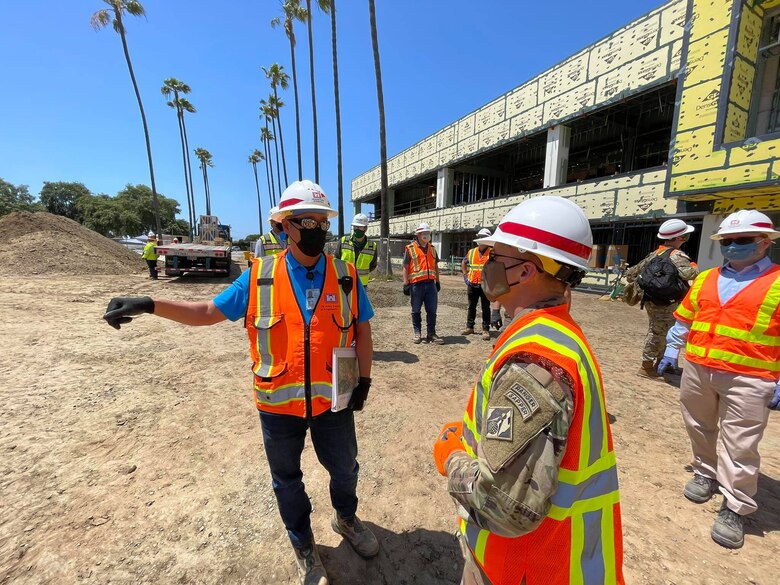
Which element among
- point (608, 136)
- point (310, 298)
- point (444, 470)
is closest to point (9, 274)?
point (310, 298)

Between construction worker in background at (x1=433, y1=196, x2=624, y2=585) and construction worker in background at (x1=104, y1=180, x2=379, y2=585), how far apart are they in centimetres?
88

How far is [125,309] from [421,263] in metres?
5.05

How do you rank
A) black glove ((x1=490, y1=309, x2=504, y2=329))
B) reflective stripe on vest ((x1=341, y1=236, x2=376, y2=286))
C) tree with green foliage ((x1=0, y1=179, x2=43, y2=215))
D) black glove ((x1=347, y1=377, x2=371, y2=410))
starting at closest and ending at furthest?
black glove ((x1=347, y1=377, x2=371, y2=410))
reflective stripe on vest ((x1=341, y1=236, x2=376, y2=286))
black glove ((x1=490, y1=309, x2=504, y2=329))
tree with green foliage ((x1=0, y1=179, x2=43, y2=215))

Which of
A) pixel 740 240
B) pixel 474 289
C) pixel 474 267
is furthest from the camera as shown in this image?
pixel 474 289

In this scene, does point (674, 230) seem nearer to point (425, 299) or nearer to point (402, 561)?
point (425, 299)

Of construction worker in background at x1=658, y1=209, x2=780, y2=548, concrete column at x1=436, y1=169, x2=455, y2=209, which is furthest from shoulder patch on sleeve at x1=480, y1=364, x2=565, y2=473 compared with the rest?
concrete column at x1=436, y1=169, x2=455, y2=209

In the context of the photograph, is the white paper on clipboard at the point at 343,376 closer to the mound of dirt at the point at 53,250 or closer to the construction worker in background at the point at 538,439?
the construction worker in background at the point at 538,439

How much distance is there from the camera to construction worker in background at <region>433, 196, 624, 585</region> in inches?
35.4

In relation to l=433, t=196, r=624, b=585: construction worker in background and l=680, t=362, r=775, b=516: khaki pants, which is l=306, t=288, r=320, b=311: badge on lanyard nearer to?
l=433, t=196, r=624, b=585: construction worker in background

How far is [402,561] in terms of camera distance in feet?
7.02

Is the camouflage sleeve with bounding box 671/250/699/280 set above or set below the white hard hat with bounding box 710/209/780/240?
below

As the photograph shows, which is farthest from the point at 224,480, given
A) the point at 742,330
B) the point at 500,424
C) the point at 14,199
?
the point at 14,199

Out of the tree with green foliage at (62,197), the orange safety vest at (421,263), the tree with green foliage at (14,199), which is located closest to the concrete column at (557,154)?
the orange safety vest at (421,263)

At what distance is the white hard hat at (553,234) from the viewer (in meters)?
1.10
